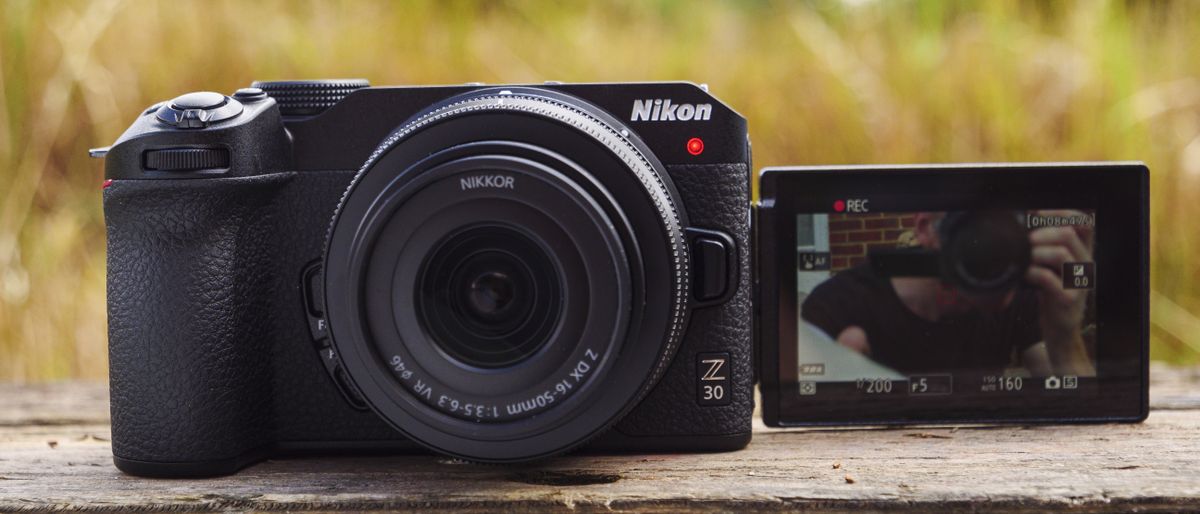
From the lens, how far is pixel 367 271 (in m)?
0.71

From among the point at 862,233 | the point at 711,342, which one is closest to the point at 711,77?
the point at 862,233

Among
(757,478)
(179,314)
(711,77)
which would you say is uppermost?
(711,77)

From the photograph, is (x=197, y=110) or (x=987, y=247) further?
(x=987, y=247)

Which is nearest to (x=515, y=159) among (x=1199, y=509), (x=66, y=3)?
(x=1199, y=509)

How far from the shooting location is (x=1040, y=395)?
876 mm

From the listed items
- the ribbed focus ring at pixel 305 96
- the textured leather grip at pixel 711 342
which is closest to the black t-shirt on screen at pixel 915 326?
the textured leather grip at pixel 711 342

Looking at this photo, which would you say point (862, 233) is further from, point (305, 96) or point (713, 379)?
point (305, 96)

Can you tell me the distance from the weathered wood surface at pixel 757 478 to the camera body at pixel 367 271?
3cm

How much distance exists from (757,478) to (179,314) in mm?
432

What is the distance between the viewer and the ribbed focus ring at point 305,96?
31.8 inches

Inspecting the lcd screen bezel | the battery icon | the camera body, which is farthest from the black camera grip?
the battery icon

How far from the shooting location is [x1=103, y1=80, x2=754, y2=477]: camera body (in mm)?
692

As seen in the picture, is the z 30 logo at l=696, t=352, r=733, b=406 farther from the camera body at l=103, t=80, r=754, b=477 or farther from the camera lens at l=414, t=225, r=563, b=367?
the camera lens at l=414, t=225, r=563, b=367

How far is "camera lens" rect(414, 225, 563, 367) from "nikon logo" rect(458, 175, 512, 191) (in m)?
0.04
